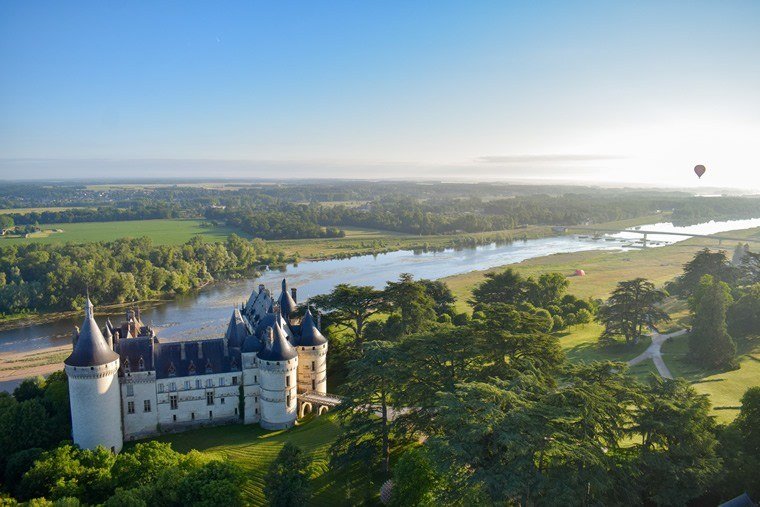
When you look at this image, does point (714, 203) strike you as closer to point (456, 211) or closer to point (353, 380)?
point (456, 211)

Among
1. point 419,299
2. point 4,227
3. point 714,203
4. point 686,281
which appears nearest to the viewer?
point 419,299

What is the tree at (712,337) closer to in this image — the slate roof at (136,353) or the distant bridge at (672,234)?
the slate roof at (136,353)

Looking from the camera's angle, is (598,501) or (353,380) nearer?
(598,501)

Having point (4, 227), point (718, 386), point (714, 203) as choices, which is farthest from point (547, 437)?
point (714, 203)

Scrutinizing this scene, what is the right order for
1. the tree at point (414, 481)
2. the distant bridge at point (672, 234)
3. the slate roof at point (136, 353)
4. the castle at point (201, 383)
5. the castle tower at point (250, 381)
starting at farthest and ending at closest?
the distant bridge at point (672, 234)
the castle tower at point (250, 381)
the slate roof at point (136, 353)
the castle at point (201, 383)
the tree at point (414, 481)

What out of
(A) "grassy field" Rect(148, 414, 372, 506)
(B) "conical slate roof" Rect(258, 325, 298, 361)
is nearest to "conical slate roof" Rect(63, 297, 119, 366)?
(A) "grassy field" Rect(148, 414, 372, 506)

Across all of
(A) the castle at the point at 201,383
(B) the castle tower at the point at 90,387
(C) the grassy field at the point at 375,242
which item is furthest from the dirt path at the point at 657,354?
(C) the grassy field at the point at 375,242

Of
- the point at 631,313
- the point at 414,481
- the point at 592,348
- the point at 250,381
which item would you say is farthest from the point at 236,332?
the point at 631,313
